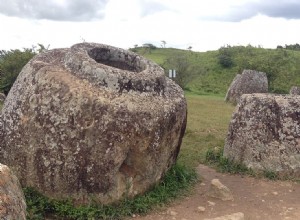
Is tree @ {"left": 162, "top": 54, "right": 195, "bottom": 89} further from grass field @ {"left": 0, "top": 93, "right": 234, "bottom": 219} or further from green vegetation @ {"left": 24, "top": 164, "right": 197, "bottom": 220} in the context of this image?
green vegetation @ {"left": 24, "top": 164, "right": 197, "bottom": 220}

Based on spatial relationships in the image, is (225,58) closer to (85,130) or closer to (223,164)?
(223,164)

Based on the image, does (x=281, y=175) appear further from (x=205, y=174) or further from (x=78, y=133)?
(x=78, y=133)

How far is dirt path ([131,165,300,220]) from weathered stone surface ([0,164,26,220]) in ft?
9.03

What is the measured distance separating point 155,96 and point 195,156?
3490 millimetres

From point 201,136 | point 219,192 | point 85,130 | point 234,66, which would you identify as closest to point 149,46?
point 234,66

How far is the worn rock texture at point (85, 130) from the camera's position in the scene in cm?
691

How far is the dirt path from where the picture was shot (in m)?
7.35

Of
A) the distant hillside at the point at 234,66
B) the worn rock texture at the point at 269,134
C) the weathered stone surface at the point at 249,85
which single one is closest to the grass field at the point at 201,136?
the worn rock texture at the point at 269,134

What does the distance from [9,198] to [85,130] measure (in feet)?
8.84

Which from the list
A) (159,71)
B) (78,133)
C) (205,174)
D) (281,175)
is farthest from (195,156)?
(78,133)

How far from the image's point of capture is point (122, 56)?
918 cm

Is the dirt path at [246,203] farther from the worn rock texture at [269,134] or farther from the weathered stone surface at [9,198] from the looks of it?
the weathered stone surface at [9,198]

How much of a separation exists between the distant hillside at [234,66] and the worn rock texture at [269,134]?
75.8 feet

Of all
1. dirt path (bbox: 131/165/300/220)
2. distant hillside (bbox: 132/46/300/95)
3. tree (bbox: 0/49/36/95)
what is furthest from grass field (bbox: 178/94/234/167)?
distant hillside (bbox: 132/46/300/95)
